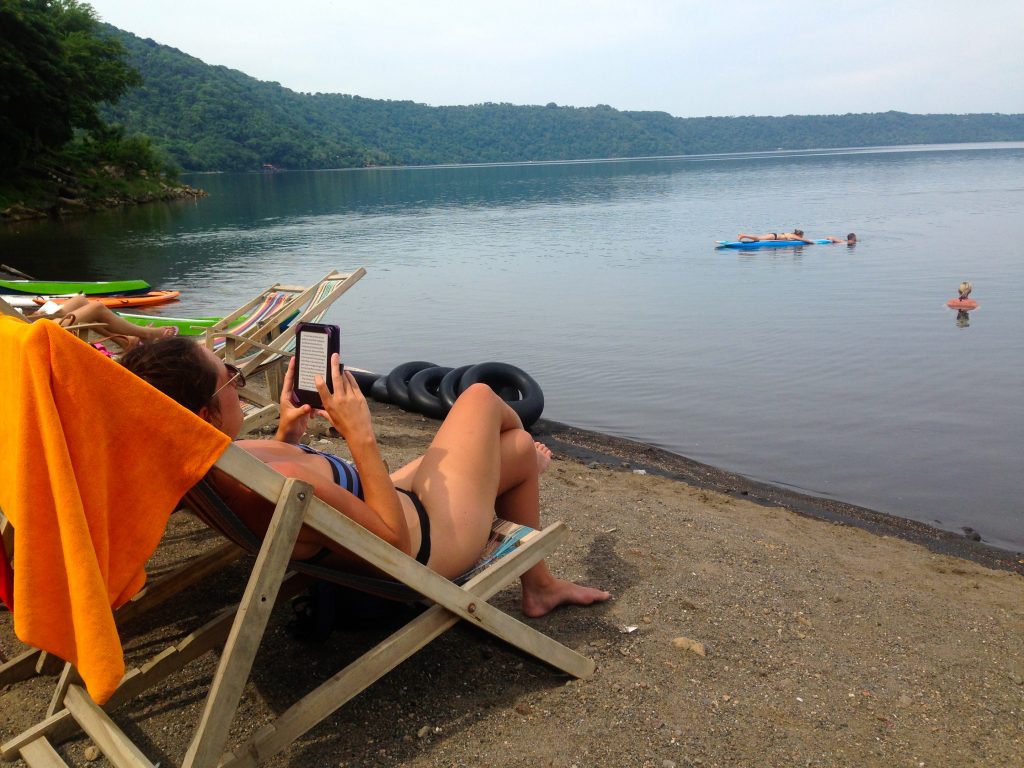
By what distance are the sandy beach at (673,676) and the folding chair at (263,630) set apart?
0.18 meters

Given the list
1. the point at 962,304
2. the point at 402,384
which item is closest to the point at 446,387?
the point at 402,384

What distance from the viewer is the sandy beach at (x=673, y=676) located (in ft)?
8.24

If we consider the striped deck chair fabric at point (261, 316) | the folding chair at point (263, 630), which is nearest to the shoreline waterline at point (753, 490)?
the striped deck chair fabric at point (261, 316)

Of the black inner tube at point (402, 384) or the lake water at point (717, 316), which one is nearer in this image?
the lake water at point (717, 316)

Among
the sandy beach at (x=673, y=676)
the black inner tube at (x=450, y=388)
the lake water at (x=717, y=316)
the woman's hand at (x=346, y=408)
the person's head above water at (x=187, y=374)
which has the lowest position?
the lake water at (x=717, y=316)

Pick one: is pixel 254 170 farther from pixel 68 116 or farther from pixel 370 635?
pixel 370 635

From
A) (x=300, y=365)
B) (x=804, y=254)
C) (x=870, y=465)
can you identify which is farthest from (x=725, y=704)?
(x=804, y=254)

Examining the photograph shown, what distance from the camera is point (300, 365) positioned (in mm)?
2449

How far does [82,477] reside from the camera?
5.81ft

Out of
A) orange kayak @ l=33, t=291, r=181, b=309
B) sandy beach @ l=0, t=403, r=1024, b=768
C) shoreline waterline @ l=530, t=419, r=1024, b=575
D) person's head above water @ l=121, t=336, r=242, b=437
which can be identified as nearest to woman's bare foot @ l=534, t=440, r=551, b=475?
sandy beach @ l=0, t=403, r=1024, b=768

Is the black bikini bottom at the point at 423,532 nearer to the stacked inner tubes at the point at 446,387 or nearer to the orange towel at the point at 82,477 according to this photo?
the orange towel at the point at 82,477

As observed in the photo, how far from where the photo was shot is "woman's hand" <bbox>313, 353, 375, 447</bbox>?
224 centimetres

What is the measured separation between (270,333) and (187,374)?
18.8 ft

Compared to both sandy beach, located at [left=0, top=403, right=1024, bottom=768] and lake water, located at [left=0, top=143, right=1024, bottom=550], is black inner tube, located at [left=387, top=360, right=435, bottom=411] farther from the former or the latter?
sandy beach, located at [left=0, top=403, right=1024, bottom=768]
